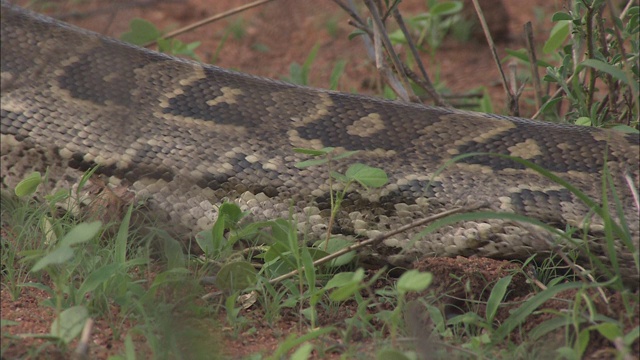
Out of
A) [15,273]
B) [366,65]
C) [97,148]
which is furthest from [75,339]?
[366,65]

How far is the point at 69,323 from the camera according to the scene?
106 inches

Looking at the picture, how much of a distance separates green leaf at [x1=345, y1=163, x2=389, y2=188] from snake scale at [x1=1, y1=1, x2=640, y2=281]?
284 mm

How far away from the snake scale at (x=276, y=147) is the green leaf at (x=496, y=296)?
0.85 ft

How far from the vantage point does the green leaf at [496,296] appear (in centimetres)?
302

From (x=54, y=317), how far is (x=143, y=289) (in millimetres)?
334

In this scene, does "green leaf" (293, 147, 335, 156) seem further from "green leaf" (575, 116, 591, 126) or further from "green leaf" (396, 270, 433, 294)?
"green leaf" (575, 116, 591, 126)

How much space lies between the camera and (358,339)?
9.76ft

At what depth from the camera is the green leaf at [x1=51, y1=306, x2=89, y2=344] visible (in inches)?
105

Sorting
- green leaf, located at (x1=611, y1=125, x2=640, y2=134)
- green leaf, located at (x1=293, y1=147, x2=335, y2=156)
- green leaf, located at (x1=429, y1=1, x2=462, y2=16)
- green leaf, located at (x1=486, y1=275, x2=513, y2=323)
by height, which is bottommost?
green leaf, located at (x1=486, y1=275, x2=513, y2=323)

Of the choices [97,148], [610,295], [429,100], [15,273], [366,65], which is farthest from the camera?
[366,65]

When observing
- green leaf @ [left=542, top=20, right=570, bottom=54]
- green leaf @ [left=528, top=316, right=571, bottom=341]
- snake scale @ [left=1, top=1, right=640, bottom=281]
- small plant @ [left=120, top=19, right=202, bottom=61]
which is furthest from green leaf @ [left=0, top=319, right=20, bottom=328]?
green leaf @ [left=542, top=20, right=570, bottom=54]

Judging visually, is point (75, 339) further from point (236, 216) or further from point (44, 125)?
point (44, 125)

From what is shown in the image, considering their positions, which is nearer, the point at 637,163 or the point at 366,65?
the point at 637,163

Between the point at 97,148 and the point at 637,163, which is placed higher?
the point at 637,163
